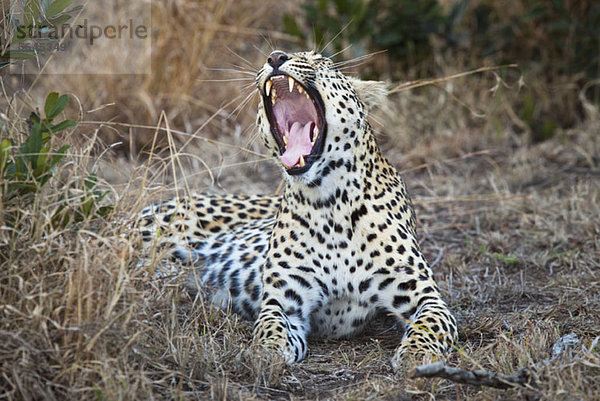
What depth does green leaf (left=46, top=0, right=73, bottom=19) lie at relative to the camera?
3.65m

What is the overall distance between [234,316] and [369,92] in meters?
A: 1.45

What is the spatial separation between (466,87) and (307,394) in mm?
5583

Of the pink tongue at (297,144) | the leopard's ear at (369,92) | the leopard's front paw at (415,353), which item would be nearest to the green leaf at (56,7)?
the pink tongue at (297,144)

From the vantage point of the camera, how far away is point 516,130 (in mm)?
8398

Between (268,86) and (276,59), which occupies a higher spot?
(276,59)

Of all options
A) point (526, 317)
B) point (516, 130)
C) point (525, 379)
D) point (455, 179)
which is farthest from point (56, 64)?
point (525, 379)

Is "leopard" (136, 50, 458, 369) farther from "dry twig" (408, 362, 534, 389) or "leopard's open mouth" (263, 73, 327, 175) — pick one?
"dry twig" (408, 362, 534, 389)

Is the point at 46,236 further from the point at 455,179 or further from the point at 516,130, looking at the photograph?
the point at 516,130

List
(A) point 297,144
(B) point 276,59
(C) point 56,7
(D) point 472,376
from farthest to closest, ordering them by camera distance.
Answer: (A) point 297,144 < (B) point 276,59 < (C) point 56,7 < (D) point 472,376

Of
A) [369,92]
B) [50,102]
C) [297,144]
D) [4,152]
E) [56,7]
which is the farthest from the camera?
[369,92]

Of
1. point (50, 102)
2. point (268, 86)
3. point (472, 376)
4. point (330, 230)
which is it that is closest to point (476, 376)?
point (472, 376)

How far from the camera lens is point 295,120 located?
4.59 m

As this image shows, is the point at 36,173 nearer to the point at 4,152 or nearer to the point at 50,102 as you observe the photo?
the point at 4,152

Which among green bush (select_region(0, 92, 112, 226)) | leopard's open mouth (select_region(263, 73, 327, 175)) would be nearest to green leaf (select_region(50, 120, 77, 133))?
green bush (select_region(0, 92, 112, 226))
